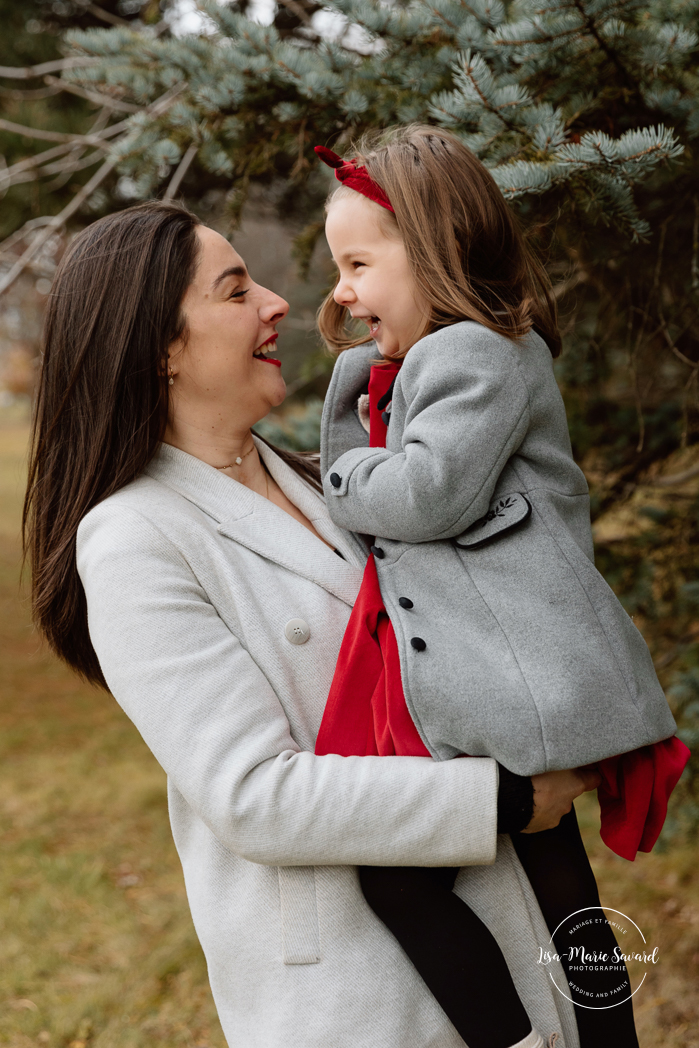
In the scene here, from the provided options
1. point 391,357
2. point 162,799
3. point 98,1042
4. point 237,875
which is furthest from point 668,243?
point 162,799

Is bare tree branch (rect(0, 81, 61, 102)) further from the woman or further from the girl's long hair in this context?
the girl's long hair

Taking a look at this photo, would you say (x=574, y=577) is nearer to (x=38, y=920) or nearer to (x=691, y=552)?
(x=691, y=552)

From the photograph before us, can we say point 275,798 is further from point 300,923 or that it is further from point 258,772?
point 300,923

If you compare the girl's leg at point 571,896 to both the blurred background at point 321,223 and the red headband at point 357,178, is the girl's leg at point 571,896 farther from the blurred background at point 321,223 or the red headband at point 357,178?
the red headband at point 357,178

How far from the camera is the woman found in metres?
1.17

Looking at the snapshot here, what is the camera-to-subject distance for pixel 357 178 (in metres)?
1.45

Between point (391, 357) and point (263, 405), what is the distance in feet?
0.85

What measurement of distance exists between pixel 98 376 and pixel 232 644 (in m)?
0.53

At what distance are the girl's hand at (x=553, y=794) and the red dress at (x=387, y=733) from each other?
8 cm

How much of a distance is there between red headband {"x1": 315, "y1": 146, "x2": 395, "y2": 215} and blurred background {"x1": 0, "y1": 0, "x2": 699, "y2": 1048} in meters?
0.20

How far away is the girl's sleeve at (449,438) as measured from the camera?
122cm
